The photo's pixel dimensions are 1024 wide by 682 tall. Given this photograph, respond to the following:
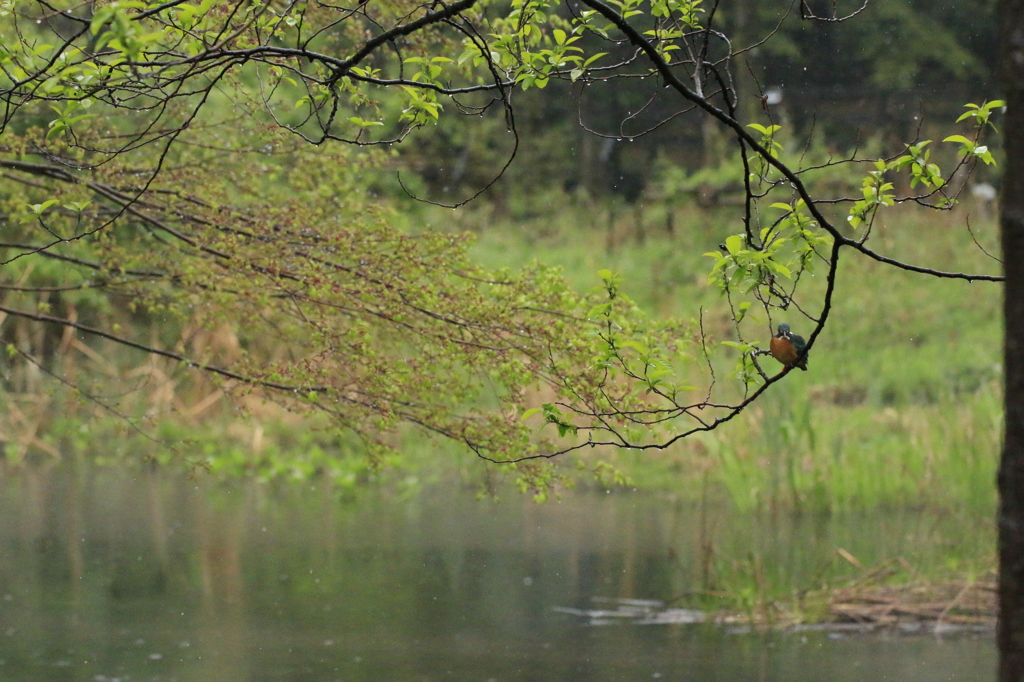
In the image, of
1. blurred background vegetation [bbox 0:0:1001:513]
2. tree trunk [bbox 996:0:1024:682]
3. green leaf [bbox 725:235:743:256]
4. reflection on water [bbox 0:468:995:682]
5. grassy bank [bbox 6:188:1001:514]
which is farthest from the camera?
blurred background vegetation [bbox 0:0:1001:513]

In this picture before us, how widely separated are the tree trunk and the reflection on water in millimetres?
3340

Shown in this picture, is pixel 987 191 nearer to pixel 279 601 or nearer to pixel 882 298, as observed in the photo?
pixel 882 298

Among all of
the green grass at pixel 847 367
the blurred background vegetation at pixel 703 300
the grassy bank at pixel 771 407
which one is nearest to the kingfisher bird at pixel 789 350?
the blurred background vegetation at pixel 703 300

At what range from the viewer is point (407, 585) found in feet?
23.0

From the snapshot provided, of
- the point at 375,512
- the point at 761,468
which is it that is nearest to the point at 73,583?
the point at 375,512

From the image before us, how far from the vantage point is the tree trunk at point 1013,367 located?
2002 mm

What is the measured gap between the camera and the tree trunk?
200 cm

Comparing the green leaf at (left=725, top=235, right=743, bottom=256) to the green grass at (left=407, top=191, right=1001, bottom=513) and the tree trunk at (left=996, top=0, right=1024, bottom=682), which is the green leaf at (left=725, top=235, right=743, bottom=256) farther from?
the green grass at (left=407, top=191, right=1001, bottom=513)

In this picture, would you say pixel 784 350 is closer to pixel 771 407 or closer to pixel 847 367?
pixel 771 407

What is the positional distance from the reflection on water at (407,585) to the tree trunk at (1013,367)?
3.34 metres

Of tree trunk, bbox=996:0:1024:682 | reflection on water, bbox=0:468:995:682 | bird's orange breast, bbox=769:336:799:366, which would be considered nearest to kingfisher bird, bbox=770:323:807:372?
bird's orange breast, bbox=769:336:799:366

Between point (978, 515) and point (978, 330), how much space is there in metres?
7.50

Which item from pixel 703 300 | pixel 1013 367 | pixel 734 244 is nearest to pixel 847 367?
pixel 703 300

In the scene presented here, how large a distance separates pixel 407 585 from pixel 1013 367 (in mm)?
5399
